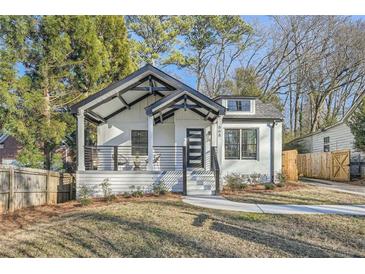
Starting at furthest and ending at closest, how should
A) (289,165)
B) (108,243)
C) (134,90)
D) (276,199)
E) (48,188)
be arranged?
1. (289,165)
2. (134,90)
3. (48,188)
4. (276,199)
5. (108,243)

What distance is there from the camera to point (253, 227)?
7152mm

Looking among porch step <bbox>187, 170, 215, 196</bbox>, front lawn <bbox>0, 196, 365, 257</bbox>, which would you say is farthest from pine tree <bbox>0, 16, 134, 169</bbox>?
porch step <bbox>187, 170, 215, 196</bbox>

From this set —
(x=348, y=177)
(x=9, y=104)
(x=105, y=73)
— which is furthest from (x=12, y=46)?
(x=348, y=177)

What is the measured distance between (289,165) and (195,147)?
6.09m

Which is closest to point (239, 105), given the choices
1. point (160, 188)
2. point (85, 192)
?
point (160, 188)

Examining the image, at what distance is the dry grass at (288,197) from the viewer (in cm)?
1046

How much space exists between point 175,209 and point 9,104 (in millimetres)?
7391

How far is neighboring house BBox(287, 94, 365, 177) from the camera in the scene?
61.5 feet

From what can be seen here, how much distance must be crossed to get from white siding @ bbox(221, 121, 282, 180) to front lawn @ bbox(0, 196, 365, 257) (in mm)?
6514

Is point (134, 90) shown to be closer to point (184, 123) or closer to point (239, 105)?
point (184, 123)

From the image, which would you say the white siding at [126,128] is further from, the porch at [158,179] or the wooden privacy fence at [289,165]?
the wooden privacy fence at [289,165]

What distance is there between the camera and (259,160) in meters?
15.0

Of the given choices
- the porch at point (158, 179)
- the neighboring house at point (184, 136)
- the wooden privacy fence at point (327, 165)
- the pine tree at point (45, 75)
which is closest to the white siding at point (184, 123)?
the neighboring house at point (184, 136)
